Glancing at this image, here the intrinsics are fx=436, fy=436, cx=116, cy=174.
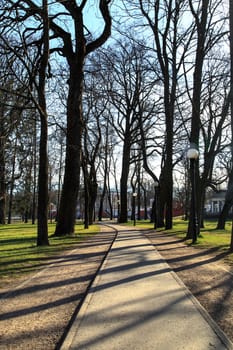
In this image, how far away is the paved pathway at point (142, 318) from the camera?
4777 mm

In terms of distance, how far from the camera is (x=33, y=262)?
11781mm

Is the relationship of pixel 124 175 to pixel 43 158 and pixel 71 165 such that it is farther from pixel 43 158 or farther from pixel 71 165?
pixel 43 158

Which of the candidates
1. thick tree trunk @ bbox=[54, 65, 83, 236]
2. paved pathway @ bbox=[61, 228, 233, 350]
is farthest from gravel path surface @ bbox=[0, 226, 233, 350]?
thick tree trunk @ bbox=[54, 65, 83, 236]

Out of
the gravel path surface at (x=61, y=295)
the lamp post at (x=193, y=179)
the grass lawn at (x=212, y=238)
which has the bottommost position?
the gravel path surface at (x=61, y=295)

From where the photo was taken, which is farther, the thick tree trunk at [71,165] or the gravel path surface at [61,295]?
the thick tree trunk at [71,165]

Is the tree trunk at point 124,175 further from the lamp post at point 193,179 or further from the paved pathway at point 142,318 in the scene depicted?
the paved pathway at point 142,318

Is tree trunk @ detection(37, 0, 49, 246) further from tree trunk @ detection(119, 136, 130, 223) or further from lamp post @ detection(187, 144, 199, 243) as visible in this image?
tree trunk @ detection(119, 136, 130, 223)

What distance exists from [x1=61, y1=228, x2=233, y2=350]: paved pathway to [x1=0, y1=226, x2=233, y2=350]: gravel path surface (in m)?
0.23

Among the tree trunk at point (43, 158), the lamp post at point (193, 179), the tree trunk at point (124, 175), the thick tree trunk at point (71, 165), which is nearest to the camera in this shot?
the tree trunk at point (43, 158)

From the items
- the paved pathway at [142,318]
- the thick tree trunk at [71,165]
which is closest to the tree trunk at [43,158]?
the thick tree trunk at [71,165]

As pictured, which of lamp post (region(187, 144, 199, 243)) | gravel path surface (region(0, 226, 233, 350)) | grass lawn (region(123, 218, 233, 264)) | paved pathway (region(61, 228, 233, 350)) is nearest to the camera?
paved pathway (region(61, 228, 233, 350))

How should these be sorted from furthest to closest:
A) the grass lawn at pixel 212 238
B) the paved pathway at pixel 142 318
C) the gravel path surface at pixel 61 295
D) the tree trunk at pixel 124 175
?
the tree trunk at pixel 124 175
the grass lawn at pixel 212 238
the gravel path surface at pixel 61 295
the paved pathway at pixel 142 318

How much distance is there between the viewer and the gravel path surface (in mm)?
5332

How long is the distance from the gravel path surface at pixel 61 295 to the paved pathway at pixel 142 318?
9.1 inches
